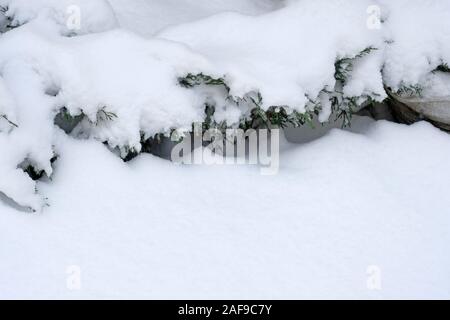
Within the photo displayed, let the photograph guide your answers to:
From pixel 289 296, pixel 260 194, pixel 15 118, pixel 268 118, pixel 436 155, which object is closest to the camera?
pixel 289 296

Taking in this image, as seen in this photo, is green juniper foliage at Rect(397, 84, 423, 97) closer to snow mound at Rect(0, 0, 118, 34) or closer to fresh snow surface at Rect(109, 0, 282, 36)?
fresh snow surface at Rect(109, 0, 282, 36)

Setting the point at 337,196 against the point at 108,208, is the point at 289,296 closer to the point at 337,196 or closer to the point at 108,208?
the point at 337,196

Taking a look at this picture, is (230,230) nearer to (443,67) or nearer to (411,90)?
(411,90)

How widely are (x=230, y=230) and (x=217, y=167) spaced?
430mm

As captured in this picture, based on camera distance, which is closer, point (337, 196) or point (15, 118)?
point (15, 118)

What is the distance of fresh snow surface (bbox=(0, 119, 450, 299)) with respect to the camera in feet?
8.61

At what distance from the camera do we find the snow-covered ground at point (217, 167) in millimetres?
2688

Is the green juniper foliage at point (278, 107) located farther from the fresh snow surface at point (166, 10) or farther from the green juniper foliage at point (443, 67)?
the fresh snow surface at point (166, 10)

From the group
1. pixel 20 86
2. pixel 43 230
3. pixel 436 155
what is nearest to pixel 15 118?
pixel 20 86

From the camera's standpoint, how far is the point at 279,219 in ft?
9.79

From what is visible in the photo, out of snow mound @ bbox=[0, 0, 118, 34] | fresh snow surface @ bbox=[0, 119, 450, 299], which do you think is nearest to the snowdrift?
snow mound @ bbox=[0, 0, 118, 34]

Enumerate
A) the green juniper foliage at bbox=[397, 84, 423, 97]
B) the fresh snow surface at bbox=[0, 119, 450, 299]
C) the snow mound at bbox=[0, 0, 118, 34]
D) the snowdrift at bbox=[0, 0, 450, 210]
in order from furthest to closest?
1. the green juniper foliage at bbox=[397, 84, 423, 97]
2. the snow mound at bbox=[0, 0, 118, 34]
3. the snowdrift at bbox=[0, 0, 450, 210]
4. the fresh snow surface at bbox=[0, 119, 450, 299]

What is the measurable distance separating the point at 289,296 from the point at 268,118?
1072 mm

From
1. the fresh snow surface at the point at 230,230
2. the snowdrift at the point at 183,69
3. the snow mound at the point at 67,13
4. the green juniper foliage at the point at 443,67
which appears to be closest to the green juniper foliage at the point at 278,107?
the snowdrift at the point at 183,69
